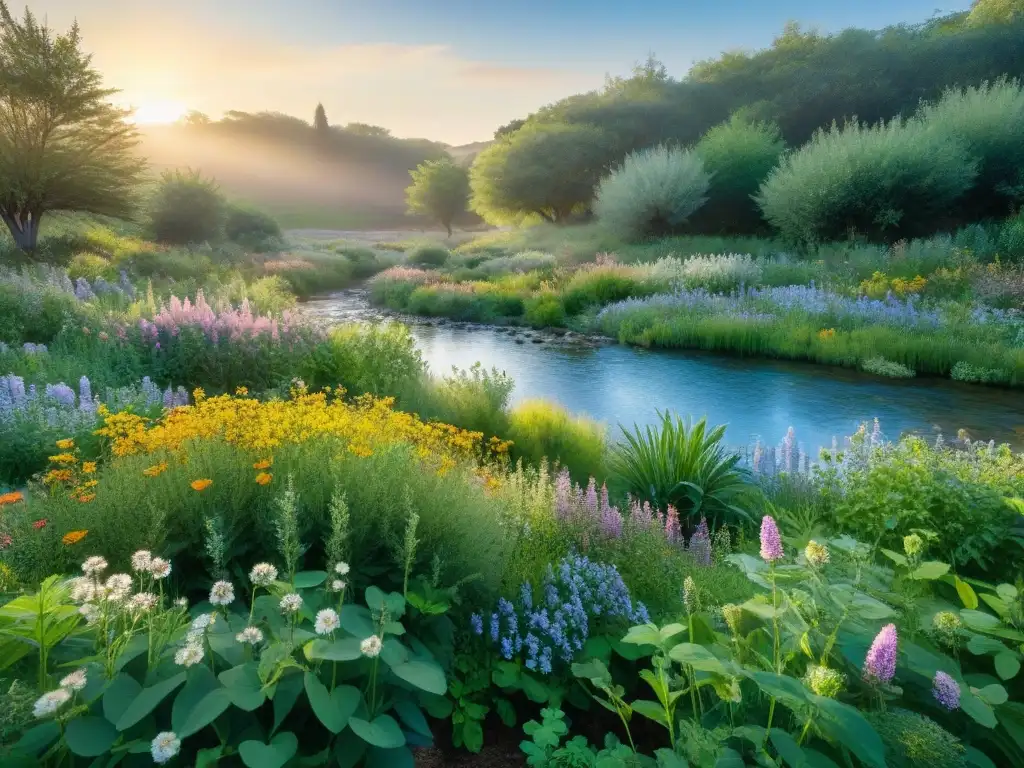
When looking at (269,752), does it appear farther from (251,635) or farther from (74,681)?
(74,681)

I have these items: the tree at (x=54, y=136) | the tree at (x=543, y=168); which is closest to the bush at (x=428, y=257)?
the tree at (x=543, y=168)

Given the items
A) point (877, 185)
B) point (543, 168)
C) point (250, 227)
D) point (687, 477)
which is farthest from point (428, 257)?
point (687, 477)

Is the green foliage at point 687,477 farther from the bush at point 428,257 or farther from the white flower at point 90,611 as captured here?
the bush at point 428,257

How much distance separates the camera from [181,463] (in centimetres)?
308

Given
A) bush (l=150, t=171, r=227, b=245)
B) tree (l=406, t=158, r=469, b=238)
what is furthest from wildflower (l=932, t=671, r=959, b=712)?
tree (l=406, t=158, r=469, b=238)

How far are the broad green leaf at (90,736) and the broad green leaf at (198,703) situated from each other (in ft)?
0.50

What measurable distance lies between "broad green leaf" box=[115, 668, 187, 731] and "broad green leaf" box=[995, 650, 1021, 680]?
244cm

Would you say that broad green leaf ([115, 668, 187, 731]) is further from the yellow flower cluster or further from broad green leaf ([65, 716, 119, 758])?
the yellow flower cluster

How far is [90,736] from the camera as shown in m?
1.60

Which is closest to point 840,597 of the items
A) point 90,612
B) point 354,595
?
point 354,595

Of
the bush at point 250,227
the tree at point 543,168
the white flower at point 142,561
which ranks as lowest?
the white flower at point 142,561

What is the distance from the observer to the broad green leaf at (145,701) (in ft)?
5.16

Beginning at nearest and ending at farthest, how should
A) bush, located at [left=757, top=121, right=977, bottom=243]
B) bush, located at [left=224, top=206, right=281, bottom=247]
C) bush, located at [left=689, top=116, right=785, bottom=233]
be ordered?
bush, located at [left=757, top=121, right=977, bottom=243]
bush, located at [left=689, top=116, right=785, bottom=233]
bush, located at [left=224, top=206, right=281, bottom=247]

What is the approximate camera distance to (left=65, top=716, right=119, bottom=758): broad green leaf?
1565mm
